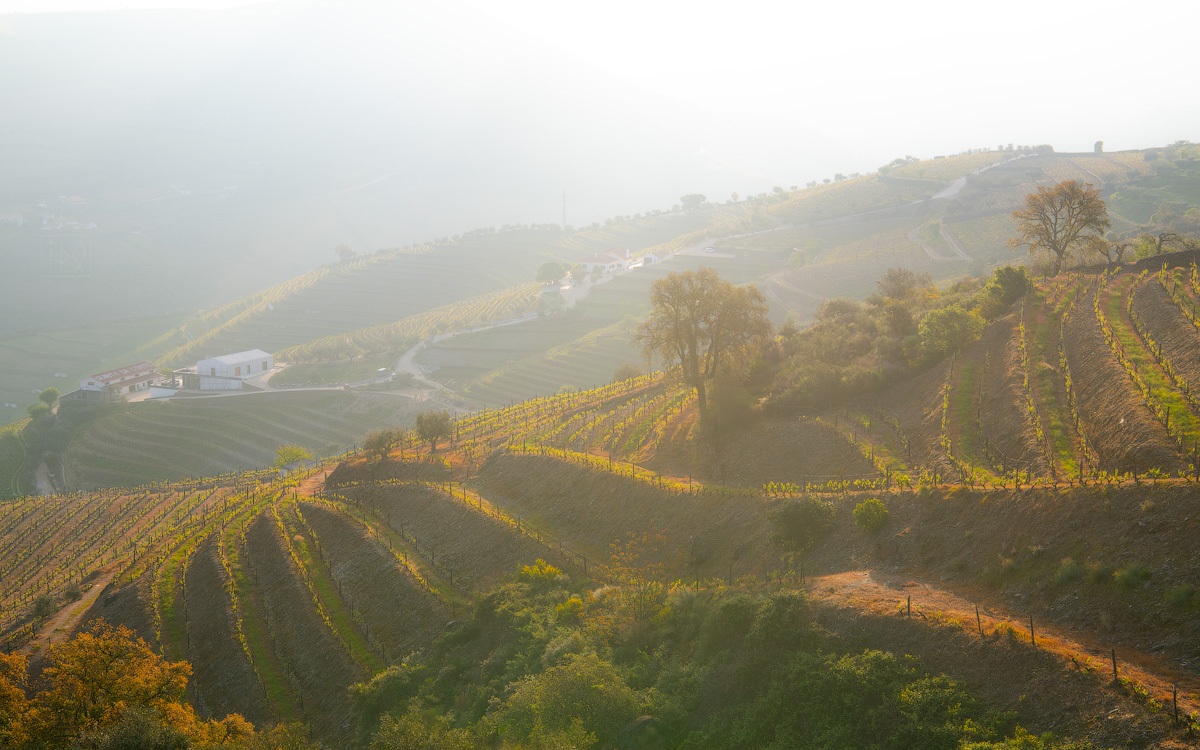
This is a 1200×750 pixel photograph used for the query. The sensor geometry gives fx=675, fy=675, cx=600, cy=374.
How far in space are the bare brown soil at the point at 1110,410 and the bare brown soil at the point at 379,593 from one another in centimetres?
2421

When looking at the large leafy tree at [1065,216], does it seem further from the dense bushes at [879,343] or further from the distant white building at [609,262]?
the distant white building at [609,262]

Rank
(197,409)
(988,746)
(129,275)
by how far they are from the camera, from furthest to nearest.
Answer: (129,275), (197,409), (988,746)

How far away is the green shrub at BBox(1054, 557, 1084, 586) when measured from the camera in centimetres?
1605

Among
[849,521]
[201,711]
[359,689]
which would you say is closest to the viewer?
[849,521]

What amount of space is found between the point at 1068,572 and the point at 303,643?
28.7m

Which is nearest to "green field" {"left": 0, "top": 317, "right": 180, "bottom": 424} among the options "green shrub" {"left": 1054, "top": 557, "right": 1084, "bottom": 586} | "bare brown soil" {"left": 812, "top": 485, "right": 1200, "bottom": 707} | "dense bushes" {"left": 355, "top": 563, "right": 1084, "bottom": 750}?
"dense bushes" {"left": 355, "top": 563, "right": 1084, "bottom": 750}

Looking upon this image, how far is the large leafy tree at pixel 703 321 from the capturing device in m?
37.4

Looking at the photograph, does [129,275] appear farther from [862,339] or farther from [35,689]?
[862,339]

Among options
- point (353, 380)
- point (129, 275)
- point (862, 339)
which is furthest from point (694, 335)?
point (129, 275)

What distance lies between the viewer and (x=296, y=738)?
2086 cm

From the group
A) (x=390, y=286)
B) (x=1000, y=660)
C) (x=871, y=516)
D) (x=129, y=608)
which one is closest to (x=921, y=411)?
(x=871, y=516)

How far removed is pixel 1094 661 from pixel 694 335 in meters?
26.1

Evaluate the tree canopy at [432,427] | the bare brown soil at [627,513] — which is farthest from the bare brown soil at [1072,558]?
the tree canopy at [432,427]

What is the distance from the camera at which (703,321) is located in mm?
38094
